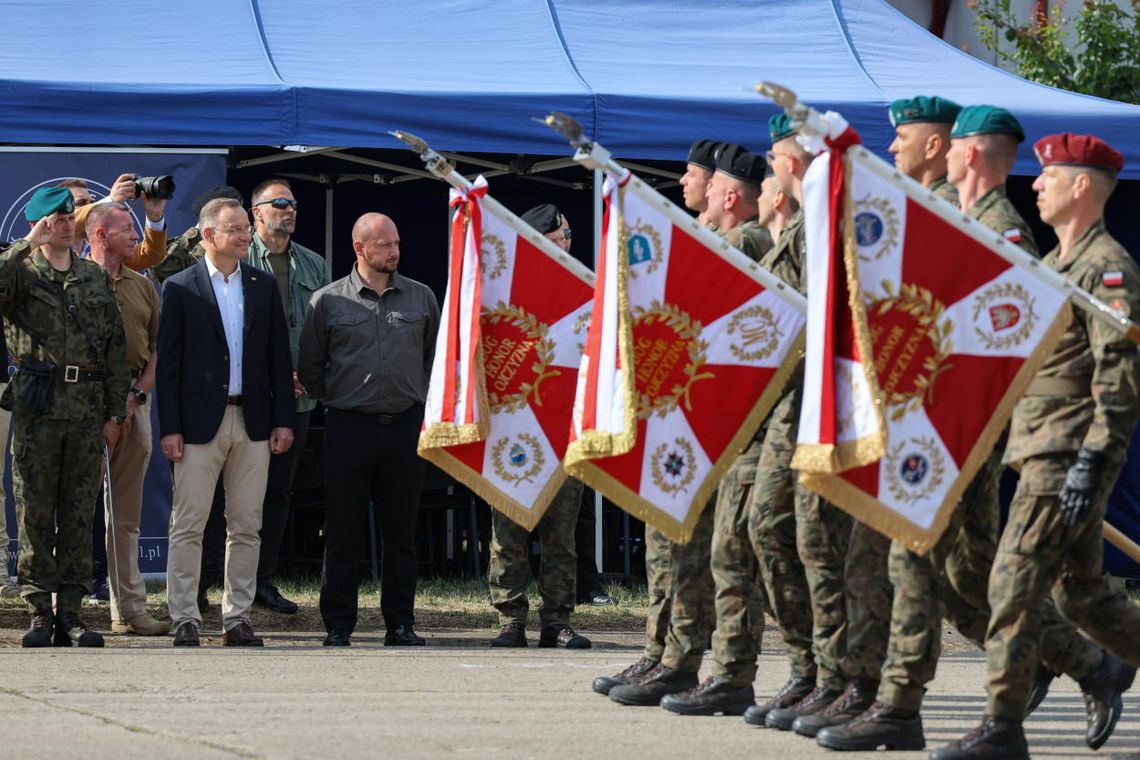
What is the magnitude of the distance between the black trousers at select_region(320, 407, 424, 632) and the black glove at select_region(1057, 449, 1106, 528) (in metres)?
4.30

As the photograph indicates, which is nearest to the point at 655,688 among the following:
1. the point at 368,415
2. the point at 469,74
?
the point at 368,415

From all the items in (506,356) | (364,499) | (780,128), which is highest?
(780,128)

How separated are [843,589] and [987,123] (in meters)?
1.50

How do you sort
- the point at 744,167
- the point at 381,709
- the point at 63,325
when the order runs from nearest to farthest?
the point at 381,709 → the point at 744,167 → the point at 63,325

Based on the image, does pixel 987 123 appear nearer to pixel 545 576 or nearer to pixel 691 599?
pixel 691 599

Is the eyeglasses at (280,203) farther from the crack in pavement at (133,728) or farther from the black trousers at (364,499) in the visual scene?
the crack in pavement at (133,728)

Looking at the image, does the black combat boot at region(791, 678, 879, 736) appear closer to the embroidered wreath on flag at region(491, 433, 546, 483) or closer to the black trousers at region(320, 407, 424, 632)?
the embroidered wreath on flag at region(491, 433, 546, 483)

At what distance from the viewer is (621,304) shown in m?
6.43

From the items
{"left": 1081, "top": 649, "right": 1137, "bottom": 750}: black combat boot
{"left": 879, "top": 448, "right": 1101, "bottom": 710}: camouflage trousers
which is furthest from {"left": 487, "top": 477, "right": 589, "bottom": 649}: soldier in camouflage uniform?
{"left": 1081, "top": 649, "right": 1137, "bottom": 750}: black combat boot

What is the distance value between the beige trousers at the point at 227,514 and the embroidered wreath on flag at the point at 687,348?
2985mm

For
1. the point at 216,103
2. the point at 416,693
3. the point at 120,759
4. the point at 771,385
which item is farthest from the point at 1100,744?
the point at 216,103

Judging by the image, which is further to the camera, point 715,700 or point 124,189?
point 124,189

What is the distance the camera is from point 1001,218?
586cm

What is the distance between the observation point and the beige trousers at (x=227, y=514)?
885 cm
